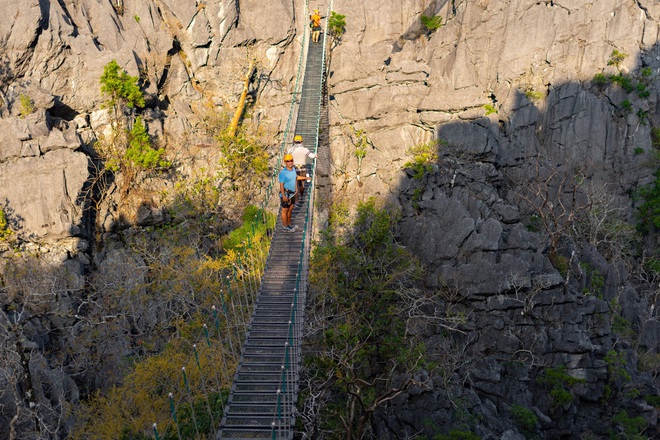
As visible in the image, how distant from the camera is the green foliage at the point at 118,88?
54.6 ft

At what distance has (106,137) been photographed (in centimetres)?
1702

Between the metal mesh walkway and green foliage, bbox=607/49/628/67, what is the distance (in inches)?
548

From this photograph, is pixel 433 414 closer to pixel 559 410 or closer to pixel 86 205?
pixel 559 410

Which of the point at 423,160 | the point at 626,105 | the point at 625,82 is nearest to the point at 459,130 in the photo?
the point at 423,160

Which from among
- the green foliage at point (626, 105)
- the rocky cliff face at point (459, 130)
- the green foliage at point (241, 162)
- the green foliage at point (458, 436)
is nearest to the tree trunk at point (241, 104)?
the rocky cliff face at point (459, 130)

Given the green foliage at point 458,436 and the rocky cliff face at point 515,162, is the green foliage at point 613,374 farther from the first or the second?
the green foliage at point 458,436

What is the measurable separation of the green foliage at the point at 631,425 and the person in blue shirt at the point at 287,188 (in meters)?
8.96

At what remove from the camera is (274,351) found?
7.66m

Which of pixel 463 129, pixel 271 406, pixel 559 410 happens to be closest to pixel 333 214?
pixel 463 129

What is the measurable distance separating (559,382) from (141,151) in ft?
45.6

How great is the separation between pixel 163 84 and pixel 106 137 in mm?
3384

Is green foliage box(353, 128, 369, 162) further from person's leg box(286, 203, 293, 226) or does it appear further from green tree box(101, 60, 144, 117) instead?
Result: green tree box(101, 60, 144, 117)

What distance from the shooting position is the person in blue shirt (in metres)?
9.81

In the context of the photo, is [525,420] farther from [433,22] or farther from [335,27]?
[433,22]
